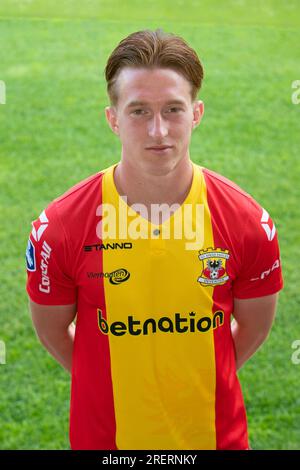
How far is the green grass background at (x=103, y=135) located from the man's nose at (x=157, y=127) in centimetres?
218

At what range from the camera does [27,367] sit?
4.48 m

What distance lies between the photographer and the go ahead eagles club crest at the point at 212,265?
236 cm

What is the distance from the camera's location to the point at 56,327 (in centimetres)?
258

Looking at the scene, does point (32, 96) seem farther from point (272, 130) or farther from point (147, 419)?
point (147, 419)

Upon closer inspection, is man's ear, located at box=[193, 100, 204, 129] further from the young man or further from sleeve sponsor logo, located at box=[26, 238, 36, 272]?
sleeve sponsor logo, located at box=[26, 238, 36, 272]

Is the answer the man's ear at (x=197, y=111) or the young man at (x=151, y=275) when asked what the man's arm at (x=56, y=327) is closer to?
the young man at (x=151, y=275)

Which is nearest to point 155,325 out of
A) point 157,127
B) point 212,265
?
point 212,265

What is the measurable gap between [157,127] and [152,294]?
49 centimetres

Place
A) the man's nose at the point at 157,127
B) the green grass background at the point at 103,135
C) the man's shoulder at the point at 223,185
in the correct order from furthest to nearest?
the green grass background at the point at 103,135 < the man's shoulder at the point at 223,185 < the man's nose at the point at 157,127

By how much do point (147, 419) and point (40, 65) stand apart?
6.81 meters

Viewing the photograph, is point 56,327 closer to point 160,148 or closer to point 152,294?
point 152,294

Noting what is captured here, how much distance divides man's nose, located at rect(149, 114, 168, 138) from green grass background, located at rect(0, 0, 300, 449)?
2.18 m

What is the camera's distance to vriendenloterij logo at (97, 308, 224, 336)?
2373 millimetres

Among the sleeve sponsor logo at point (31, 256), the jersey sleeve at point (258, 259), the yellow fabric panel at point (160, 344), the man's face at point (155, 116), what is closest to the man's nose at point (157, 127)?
the man's face at point (155, 116)
